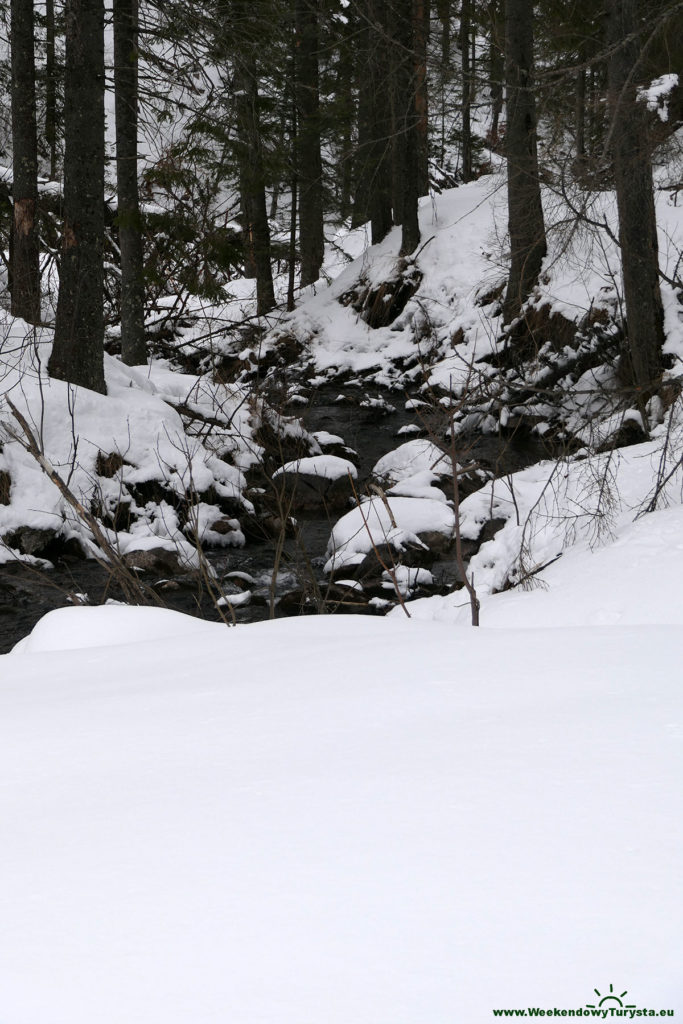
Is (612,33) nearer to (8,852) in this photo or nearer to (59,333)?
Result: (59,333)

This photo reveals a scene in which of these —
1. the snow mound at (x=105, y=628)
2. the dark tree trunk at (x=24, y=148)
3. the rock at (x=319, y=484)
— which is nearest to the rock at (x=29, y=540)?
the rock at (x=319, y=484)

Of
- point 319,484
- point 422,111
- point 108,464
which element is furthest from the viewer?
point 422,111

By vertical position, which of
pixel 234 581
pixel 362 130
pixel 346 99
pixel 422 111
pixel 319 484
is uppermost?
pixel 422 111

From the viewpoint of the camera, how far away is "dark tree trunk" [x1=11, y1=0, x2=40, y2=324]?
9883 mm

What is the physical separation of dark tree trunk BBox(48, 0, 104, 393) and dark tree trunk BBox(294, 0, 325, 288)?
8.11 m

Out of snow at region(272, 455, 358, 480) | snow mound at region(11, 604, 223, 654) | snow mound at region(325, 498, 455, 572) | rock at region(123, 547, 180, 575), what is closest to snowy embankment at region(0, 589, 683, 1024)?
snow mound at region(11, 604, 223, 654)

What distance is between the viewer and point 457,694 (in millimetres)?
2115

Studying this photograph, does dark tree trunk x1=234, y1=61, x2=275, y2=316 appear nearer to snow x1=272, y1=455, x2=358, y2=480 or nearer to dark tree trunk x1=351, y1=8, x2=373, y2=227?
dark tree trunk x1=351, y1=8, x2=373, y2=227

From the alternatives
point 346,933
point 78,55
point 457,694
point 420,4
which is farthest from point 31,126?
point 346,933

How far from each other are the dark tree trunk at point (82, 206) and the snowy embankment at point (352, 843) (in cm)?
656

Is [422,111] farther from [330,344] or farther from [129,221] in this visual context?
[129,221]

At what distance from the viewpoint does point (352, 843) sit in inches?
55.9

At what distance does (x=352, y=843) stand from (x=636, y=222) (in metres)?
7.94

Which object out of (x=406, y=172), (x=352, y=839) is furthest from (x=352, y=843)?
(x=406, y=172)
